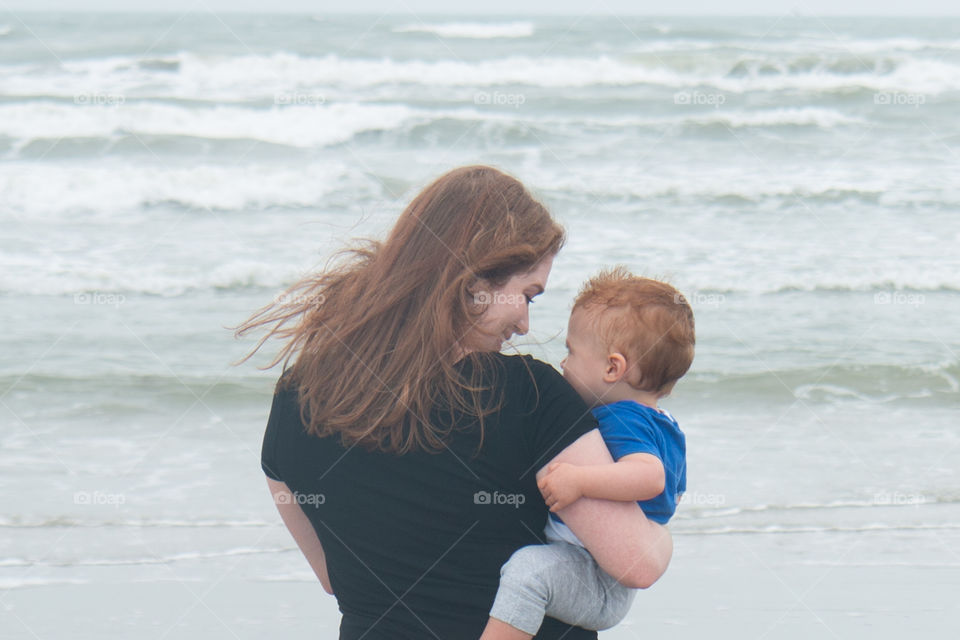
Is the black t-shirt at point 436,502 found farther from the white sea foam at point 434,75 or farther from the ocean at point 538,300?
the white sea foam at point 434,75

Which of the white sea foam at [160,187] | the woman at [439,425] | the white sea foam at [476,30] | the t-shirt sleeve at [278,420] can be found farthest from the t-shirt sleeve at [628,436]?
the white sea foam at [476,30]

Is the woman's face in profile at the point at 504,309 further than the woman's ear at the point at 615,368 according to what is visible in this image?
No

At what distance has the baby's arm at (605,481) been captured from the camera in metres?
1.48

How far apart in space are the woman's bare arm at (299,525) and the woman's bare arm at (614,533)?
53 centimetres

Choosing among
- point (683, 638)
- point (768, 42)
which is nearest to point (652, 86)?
point (768, 42)

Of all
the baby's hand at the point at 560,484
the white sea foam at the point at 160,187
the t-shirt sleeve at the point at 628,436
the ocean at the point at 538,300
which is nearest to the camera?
the baby's hand at the point at 560,484

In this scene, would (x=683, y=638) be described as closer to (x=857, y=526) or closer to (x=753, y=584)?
(x=753, y=584)

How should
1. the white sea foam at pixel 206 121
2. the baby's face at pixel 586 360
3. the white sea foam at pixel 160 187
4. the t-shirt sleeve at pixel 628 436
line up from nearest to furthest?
the t-shirt sleeve at pixel 628 436 < the baby's face at pixel 586 360 < the white sea foam at pixel 160 187 < the white sea foam at pixel 206 121

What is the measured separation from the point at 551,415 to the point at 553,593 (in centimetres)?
33

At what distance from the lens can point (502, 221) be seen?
1.60 m

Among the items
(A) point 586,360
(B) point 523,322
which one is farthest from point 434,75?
(B) point 523,322

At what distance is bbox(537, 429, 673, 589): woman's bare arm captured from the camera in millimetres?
1524

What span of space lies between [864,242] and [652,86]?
29.2 feet

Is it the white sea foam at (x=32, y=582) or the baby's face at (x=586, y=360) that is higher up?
the baby's face at (x=586, y=360)
